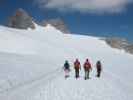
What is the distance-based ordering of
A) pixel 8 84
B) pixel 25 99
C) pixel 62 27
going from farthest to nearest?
pixel 62 27, pixel 8 84, pixel 25 99

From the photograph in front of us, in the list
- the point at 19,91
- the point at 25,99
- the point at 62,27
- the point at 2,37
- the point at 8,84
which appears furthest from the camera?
the point at 62,27

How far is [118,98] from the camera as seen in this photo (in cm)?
1503

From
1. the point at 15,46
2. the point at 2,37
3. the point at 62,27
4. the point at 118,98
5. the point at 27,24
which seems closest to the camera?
the point at 118,98

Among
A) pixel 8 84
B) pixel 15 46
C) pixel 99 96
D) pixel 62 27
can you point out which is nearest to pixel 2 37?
pixel 15 46

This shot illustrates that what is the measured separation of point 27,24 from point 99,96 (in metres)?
110

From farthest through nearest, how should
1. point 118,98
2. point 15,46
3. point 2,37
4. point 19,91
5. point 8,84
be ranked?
point 2,37 → point 15,46 → point 8,84 → point 19,91 → point 118,98

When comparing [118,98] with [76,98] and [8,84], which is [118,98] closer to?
[76,98]

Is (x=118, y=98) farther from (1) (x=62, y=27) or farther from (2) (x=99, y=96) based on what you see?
(1) (x=62, y=27)

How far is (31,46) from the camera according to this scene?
6388 cm

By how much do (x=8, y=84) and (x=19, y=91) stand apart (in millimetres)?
2423

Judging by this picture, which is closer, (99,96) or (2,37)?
(99,96)

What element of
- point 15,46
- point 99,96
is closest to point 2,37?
point 15,46

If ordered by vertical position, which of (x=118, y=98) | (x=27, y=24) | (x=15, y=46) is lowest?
(x=118, y=98)

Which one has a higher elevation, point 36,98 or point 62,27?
point 62,27
